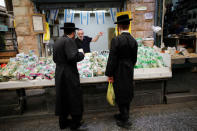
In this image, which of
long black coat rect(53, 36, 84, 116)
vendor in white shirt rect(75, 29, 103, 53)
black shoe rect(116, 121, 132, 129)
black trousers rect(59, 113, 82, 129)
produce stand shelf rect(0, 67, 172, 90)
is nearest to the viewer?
long black coat rect(53, 36, 84, 116)

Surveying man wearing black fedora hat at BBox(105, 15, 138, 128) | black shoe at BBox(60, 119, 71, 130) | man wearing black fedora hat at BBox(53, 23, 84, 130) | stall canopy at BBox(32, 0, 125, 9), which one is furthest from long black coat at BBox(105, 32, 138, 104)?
stall canopy at BBox(32, 0, 125, 9)

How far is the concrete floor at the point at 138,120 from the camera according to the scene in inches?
122

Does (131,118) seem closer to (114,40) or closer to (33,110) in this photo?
(114,40)

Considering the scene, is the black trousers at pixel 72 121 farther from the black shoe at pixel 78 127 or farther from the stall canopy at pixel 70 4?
the stall canopy at pixel 70 4

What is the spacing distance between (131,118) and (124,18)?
7.62 ft

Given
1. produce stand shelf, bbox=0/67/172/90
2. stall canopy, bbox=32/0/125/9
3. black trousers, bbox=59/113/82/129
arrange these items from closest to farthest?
black trousers, bbox=59/113/82/129, produce stand shelf, bbox=0/67/172/90, stall canopy, bbox=32/0/125/9

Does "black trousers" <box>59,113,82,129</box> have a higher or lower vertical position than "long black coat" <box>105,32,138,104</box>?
lower

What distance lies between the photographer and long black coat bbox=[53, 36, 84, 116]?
267cm

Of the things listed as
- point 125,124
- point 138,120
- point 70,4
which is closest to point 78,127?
point 125,124

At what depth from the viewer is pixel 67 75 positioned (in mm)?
2736

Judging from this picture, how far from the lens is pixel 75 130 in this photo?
304 centimetres

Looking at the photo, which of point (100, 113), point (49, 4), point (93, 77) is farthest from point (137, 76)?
point (49, 4)

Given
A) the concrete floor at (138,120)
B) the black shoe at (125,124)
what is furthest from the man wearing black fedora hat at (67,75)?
the black shoe at (125,124)

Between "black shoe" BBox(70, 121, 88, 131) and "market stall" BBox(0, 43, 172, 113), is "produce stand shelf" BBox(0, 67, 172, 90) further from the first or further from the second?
"black shoe" BBox(70, 121, 88, 131)
